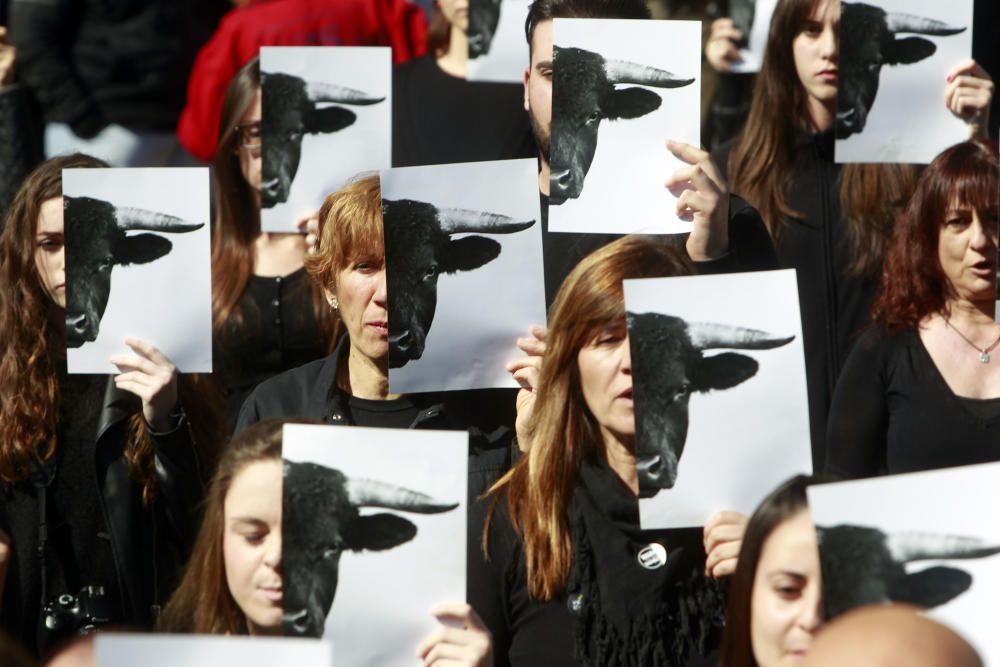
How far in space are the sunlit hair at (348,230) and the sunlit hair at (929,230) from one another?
4.08ft

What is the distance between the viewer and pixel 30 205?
3.93m

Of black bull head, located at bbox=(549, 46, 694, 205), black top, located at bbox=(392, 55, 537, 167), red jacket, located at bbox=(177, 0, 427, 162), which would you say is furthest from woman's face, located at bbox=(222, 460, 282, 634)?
red jacket, located at bbox=(177, 0, 427, 162)

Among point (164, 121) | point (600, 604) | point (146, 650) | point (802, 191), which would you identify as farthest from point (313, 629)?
point (164, 121)

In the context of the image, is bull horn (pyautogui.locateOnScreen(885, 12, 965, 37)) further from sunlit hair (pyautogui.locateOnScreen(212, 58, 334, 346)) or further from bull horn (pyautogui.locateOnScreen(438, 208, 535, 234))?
sunlit hair (pyautogui.locateOnScreen(212, 58, 334, 346))

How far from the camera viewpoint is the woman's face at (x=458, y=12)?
4891mm

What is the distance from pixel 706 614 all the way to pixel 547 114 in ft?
4.28

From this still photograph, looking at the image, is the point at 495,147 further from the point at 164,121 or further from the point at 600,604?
the point at 600,604

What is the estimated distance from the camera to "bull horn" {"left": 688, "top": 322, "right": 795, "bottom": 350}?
306 centimetres

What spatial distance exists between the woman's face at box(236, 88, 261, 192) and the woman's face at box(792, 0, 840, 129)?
5.06 ft

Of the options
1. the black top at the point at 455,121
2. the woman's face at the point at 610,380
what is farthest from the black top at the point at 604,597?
the black top at the point at 455,121

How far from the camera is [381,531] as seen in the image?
2.86m

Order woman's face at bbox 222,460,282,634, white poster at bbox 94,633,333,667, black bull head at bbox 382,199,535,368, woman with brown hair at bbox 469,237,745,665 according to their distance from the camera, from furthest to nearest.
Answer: black bull head at bbox 382,199,535,368 < woman with brown hair at bbox 469,237,745,665 < woman's face at bbox 222,460,282,634 < white poster at bbox 94,633,333,667

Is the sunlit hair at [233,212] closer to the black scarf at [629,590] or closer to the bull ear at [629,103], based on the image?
the bull ear at [629,103]

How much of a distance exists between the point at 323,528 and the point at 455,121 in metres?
2.36
